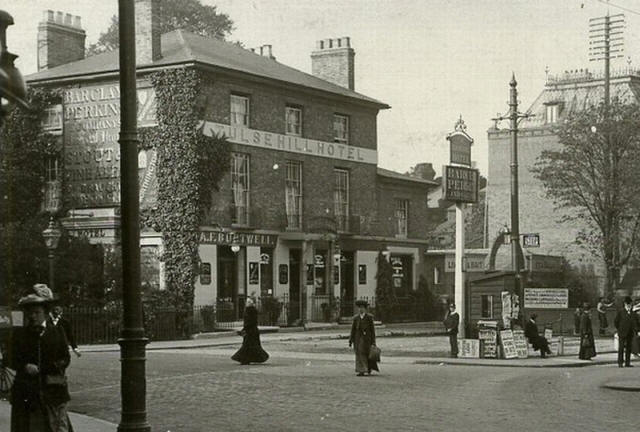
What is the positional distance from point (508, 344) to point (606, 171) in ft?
71.4

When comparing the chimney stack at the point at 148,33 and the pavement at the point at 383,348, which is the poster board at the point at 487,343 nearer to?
the pavement at the point at 383,348

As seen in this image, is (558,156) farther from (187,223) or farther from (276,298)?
(187,223)

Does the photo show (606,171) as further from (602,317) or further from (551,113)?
(551,113)

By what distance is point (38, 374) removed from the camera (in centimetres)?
933

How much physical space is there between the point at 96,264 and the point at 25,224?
8.85ft

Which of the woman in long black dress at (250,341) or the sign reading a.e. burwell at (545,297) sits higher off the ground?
the sign reading a.e. burwell at (545,297)

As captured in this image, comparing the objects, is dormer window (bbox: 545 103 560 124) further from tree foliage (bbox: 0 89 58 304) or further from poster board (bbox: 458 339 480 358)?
poster board (bbox: 458 339 480 358)

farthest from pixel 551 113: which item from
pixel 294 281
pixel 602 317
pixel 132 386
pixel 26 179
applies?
pixel 132 386

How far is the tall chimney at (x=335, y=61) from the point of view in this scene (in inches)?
1955

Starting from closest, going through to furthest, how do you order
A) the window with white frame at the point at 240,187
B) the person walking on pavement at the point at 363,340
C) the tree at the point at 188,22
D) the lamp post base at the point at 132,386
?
the lamp post base at the point at 132,386
the person walking on pavement at the point at 363,340
the window with white frame at the point at 240,187
the tree at the point at 188,22

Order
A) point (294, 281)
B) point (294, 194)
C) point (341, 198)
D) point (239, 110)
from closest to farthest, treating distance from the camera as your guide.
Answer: point (239, 110), point (294, 281), point (294, 194), point (341, 198)

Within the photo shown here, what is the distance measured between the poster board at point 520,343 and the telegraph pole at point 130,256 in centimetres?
1820

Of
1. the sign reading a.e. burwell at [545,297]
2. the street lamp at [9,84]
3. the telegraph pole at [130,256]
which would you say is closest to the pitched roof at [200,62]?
the sign reading a.e. burwell at [545,297]

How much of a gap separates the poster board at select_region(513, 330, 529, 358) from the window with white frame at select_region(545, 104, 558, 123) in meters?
36.1
